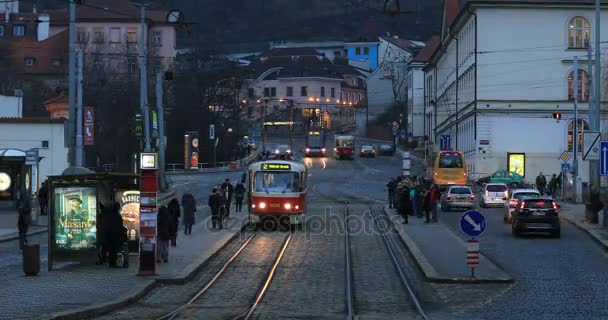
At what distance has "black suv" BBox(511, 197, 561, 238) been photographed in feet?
121

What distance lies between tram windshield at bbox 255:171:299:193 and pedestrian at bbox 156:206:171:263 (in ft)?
48.2

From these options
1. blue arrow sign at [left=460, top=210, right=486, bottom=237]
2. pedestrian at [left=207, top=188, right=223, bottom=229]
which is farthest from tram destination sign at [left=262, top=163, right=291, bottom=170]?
blue arrow sign at [left=460, top=210, right=486, bottom=237]

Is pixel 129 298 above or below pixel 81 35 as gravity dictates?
below

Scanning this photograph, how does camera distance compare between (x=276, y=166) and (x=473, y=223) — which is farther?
(x=276, y=166)

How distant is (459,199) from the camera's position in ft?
177

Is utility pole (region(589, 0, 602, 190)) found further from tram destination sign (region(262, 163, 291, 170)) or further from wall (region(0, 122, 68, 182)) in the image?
wall (region(0, 122, 68, 182))

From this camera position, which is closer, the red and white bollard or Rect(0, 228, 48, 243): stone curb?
the red and white bollard

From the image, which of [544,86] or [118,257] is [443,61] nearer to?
[544,86]

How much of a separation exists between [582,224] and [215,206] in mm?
14774

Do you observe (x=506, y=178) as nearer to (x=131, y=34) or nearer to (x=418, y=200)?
(x=418, y=200)

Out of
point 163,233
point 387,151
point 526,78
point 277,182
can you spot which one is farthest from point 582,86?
point 163,233

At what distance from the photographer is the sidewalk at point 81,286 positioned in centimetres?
1850

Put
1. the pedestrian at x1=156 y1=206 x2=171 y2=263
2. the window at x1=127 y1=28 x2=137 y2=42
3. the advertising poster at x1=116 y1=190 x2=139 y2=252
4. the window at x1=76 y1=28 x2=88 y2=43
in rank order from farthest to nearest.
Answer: the window at x1=127 y1=28 x2=137 y2=42 → the window at x1=76 y1=28 x2=88 y2=43 → the advertising poster at x1=116 y1=190 x2=139 y2=252 → the pedestrian at x1=156 y1=206 x2=171 y2=263

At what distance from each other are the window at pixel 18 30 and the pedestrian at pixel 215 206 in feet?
333
